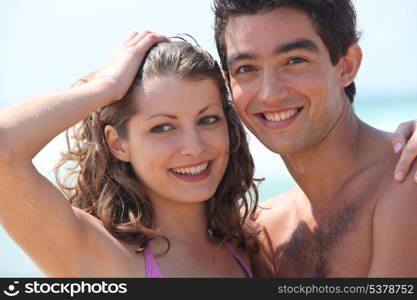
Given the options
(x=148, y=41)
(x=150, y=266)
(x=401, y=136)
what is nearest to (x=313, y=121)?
(x=401, y=136)

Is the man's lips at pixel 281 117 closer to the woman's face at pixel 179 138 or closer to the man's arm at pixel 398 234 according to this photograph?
the woman's face at pixel 179 138

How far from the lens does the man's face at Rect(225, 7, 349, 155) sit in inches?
152

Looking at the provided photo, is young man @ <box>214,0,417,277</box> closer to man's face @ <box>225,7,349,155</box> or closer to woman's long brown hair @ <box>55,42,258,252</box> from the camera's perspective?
man's face @ <box>225,7,349,155</box>

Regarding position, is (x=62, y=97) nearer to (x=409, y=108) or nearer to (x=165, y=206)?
(x=165, y=206)

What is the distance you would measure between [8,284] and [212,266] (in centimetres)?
125

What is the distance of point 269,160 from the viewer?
15.8 m

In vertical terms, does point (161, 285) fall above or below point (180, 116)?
below

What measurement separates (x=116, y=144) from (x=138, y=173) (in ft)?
0.73

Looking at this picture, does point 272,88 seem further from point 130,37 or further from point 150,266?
point 150,266

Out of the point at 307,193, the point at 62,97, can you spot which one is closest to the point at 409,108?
the point at 307,193

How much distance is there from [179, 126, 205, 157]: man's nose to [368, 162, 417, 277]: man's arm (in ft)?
3.56

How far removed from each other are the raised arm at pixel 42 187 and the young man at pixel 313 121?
0.94m

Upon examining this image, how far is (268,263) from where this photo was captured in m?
4.22

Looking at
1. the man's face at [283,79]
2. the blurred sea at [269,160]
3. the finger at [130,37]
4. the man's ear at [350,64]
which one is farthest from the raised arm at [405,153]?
the blurred sea at [269,160]
